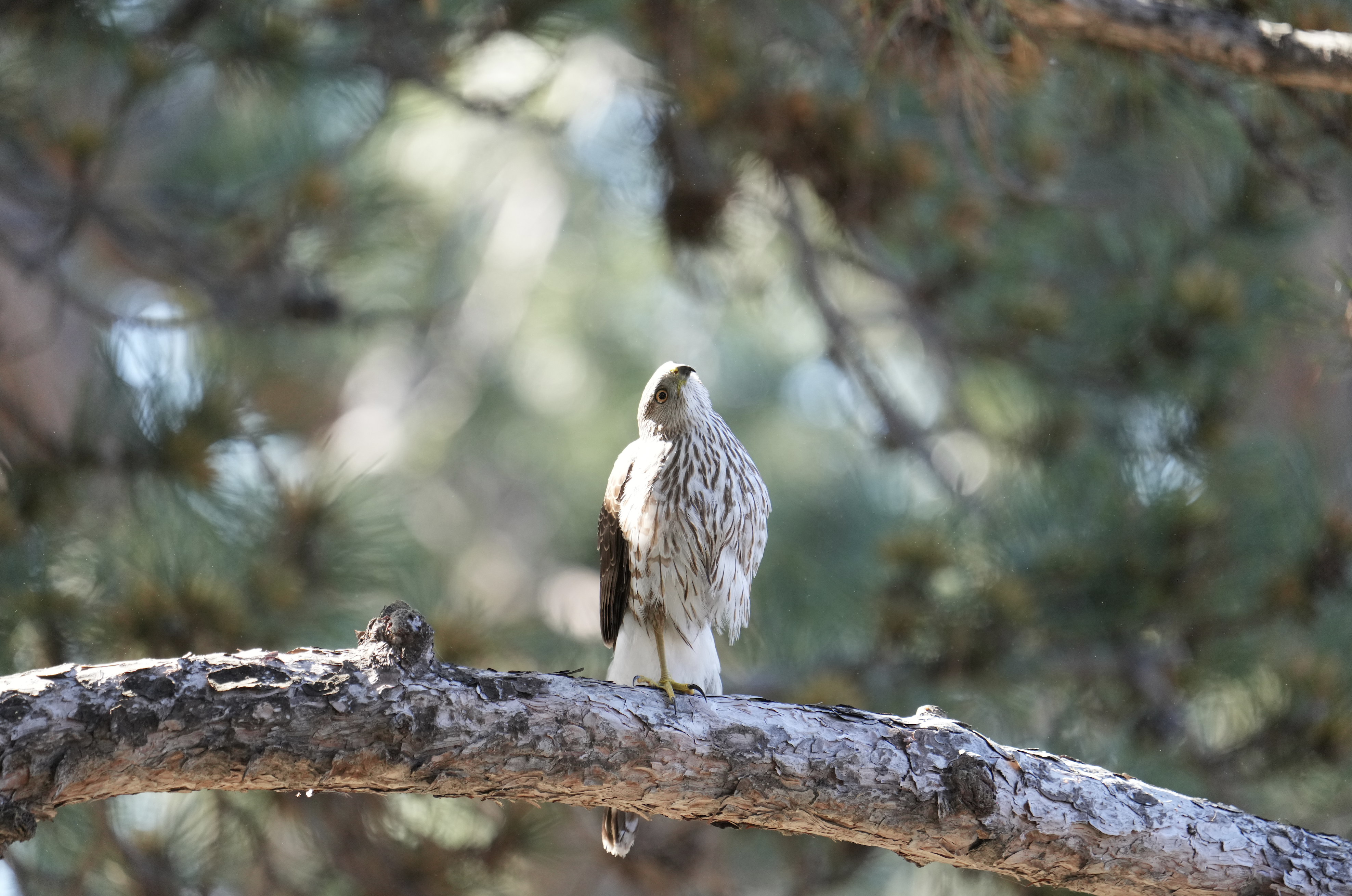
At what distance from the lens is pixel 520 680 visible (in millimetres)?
2195

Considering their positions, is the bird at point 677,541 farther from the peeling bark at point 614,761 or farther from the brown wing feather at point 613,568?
the peeling bark at point 614,761

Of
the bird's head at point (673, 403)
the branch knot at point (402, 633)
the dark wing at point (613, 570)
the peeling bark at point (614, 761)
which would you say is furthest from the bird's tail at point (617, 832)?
the branch knot at point (402, 633)

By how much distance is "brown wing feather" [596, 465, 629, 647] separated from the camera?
10.8ft

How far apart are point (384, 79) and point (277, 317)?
98 cm

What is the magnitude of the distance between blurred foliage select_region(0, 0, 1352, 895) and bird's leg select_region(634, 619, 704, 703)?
0.59m

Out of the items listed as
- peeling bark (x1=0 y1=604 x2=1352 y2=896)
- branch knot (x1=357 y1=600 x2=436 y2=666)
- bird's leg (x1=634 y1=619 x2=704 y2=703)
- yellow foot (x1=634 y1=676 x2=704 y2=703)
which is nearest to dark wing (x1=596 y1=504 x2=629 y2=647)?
bird's leg (x1=634 y1=619 x2=704 y2=703)

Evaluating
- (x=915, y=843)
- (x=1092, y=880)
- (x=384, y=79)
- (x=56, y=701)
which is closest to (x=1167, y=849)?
(x=1092, y=880)

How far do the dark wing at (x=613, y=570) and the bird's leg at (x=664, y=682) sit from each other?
17 cm

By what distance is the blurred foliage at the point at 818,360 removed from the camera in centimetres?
352

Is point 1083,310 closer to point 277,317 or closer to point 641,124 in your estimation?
point 641,124

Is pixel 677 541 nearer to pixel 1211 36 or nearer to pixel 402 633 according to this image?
pixel 402 633

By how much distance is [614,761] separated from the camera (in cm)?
223

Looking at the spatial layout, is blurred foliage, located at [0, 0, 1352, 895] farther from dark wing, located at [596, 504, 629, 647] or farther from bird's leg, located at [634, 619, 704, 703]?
bird's leg, located at [634, 619, 704, 703]

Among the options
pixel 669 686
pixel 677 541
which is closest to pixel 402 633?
pixel 669 686
